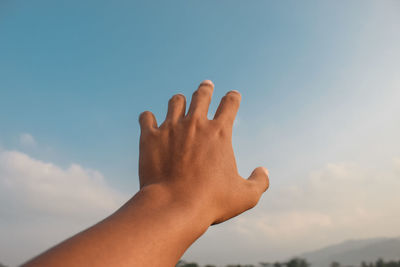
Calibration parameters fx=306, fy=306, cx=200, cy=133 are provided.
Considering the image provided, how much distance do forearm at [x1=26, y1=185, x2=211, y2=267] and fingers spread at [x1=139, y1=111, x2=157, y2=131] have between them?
0.67 m

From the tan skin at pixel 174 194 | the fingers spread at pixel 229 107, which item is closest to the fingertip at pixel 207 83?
the tan skin at pixel 174 194

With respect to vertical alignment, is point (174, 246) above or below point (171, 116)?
below

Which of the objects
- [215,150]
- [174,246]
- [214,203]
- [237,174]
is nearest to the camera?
[174,246]

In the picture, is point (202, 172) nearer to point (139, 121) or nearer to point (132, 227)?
point (132, 227)

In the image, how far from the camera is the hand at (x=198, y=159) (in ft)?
5.76

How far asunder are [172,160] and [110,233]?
2.27 ft

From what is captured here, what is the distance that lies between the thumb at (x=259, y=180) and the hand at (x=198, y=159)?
0.01 m

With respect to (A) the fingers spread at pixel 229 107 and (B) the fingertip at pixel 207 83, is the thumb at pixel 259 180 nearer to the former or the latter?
(A) the fingers spread at pixel 229 107

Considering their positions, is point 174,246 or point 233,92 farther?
point 233,92

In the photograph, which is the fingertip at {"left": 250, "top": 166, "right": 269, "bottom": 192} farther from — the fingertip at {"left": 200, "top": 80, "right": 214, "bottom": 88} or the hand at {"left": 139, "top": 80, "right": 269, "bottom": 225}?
the fingertip at {"left": 200, "top": 80, "right": 214, "bottom": 88}

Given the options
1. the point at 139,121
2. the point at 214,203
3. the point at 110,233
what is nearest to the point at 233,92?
the point at 139,121

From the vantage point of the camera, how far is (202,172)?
72.7 inches

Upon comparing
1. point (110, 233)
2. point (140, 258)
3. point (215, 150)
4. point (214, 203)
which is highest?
point (215, 150)

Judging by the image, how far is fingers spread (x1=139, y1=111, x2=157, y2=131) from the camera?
225 centimetres
